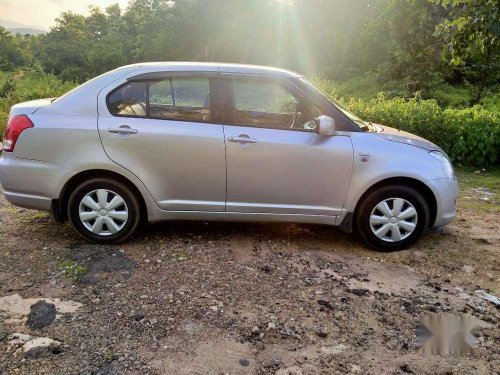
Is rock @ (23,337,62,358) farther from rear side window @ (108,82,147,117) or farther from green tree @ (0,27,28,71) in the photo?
green tree @ (0,27,28,71)

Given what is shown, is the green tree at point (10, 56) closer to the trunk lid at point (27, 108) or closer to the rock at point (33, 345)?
the trunk lid at point (27, 108)

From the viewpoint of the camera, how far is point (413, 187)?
4.57 meters

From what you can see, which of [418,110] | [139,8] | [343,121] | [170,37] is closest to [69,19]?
[139,8]

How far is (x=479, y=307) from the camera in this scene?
3.72m

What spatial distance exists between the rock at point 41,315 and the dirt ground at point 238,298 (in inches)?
1.8

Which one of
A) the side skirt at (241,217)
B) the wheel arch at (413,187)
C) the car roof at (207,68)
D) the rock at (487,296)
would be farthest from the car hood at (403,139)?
the rock at (487,296)

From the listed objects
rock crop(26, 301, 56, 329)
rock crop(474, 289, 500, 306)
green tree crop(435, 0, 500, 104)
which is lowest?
rock crop(474, 289, 500, 306)

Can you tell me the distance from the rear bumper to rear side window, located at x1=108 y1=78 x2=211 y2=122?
0.79m

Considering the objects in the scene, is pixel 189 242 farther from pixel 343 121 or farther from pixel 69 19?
pixel 69 19

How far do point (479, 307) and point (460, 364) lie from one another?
2.95 ft

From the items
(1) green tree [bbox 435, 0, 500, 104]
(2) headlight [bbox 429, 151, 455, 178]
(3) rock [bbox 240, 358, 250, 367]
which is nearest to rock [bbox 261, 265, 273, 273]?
(3) rock [bbox 240, 358, 250, 367]

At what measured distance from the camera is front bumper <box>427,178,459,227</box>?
4.51 m

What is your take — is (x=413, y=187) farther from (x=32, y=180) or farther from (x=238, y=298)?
(x=32, y=180)

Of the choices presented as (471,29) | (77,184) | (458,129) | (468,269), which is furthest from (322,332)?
(458,129)
